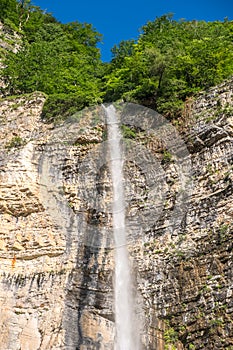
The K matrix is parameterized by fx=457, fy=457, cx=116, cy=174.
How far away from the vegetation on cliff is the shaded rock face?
1.45 meters

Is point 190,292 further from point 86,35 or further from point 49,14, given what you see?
point 49,14

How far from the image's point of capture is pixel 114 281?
13.5 metres

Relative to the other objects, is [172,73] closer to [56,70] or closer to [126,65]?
[126,65]

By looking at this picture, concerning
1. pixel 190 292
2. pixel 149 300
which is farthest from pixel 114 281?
pixel 190 292

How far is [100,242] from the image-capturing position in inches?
564

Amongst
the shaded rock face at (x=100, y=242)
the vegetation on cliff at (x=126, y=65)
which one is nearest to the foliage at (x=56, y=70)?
the vegetation on cliff at (x=126, y=65)

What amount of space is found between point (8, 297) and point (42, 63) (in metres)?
12.4

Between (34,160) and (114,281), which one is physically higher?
(34,160)

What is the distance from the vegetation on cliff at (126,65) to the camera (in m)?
17.1

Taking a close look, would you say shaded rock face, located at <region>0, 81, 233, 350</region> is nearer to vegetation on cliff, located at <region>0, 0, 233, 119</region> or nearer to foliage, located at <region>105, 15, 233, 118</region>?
foliage, located at <region>105, 15, 233, 118</region>

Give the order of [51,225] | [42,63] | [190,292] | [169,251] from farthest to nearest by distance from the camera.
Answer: [42,63]
[51,225]
[169,251]
[190,292]

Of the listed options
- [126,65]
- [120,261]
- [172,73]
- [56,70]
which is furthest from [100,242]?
[56,70]

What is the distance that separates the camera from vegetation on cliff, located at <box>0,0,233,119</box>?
1711 cm

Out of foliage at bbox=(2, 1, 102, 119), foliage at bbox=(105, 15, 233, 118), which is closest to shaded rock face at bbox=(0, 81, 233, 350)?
foliage at bbox=(105, 15, 233, 118)
